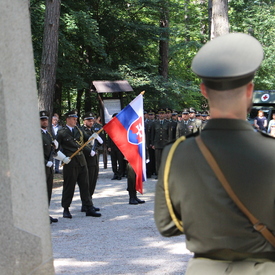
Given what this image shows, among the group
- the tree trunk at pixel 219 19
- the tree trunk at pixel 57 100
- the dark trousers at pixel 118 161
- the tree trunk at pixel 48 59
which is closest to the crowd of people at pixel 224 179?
the tree trunk at pixel 219 19

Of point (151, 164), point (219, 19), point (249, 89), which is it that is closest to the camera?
point (249, 89)

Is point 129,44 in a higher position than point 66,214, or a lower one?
higher

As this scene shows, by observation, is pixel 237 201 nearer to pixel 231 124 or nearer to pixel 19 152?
pixel 231 124

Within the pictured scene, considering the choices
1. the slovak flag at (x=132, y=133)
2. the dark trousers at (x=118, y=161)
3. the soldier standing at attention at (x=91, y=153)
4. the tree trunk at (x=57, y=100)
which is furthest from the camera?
the tree trunk at (x=57, y=100)

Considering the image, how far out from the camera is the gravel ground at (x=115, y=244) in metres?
6.85

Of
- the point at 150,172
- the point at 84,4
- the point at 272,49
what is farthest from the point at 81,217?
the point at 272,49

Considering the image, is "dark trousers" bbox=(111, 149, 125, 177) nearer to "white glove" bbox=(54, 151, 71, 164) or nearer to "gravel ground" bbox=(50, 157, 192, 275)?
"gravel ground" bbox=(50, 157, 192, 275)

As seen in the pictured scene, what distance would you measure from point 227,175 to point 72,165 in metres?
8.71

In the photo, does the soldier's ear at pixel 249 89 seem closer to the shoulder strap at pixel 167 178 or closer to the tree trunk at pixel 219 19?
the shoulder strap at pixel 167 178

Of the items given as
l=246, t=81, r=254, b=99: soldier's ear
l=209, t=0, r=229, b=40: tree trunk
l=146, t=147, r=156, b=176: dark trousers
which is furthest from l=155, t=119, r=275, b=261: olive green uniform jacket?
l=146, t=147, r=156, b=176: dark trousers

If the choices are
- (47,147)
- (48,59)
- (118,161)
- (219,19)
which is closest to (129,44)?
(48,59)

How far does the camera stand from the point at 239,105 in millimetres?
2330

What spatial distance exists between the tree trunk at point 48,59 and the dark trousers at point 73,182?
7484mm

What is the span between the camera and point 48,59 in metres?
18.4
